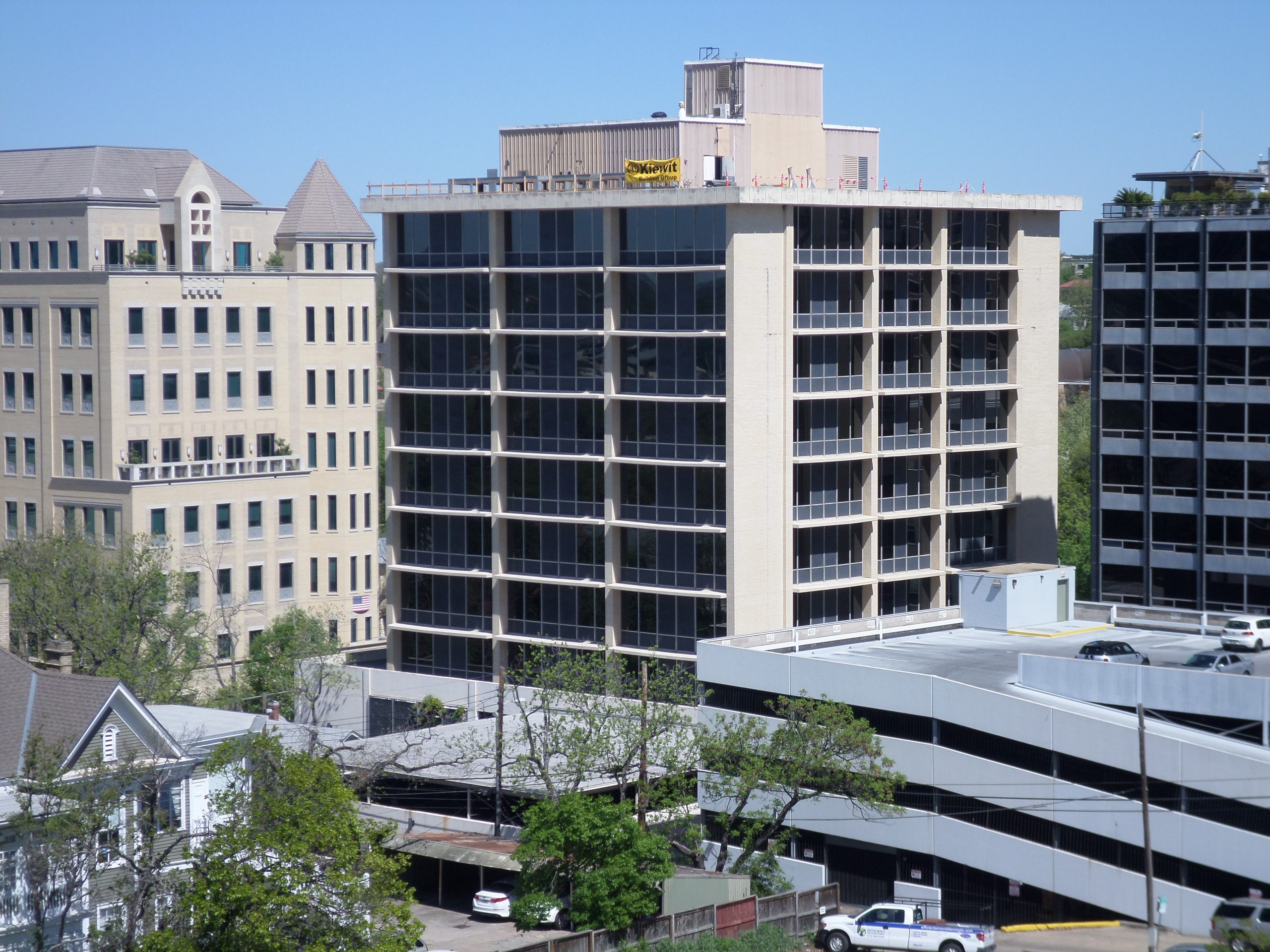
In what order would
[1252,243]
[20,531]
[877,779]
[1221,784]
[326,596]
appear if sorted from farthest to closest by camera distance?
[326,596] < [20,531] < [1252,243] < [877,779] < [1221,784]

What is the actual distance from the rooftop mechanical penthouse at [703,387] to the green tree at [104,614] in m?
12.2

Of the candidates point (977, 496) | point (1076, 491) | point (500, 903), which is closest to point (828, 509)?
point (977, 496)

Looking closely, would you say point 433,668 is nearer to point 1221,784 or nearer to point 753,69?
point 753,69

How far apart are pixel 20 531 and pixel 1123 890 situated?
76.9m

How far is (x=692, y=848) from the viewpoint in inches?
2650

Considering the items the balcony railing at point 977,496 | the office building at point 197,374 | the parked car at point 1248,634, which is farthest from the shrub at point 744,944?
the office building at point 197,374

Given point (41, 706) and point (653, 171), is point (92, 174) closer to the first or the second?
point (653, 171)

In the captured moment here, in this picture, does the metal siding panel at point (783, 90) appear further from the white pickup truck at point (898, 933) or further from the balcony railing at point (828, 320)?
the white pickup truck at point (898, 933)

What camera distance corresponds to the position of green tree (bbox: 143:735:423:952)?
138 ft

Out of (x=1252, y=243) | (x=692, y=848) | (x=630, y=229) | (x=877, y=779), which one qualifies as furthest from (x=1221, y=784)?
(x=630, y=229)

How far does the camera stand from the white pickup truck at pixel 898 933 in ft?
186

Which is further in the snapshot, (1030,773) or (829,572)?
(829,572)

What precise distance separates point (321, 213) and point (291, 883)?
82020mm

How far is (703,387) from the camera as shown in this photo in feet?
269
